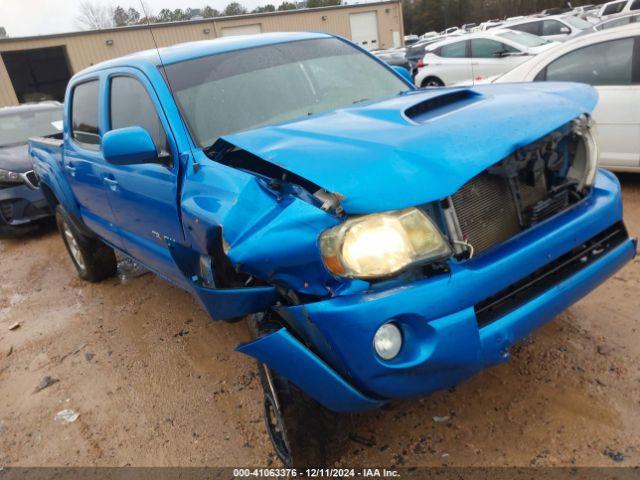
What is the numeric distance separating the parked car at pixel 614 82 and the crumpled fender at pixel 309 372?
12.6 feet

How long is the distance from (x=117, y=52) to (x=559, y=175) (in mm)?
28990

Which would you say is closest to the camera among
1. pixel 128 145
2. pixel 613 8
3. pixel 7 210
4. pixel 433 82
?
pixel 128 145

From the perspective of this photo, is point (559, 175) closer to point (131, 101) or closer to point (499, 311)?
point (499, 311)

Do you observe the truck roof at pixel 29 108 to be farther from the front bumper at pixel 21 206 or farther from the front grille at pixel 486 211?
the front grille at pixel 486 211

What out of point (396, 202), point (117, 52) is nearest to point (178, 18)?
point (396, 202)

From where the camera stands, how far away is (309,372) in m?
1.81

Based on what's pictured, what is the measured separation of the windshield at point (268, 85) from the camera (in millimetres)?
2750

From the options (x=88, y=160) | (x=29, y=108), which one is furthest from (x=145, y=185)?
(x=29, y=108)

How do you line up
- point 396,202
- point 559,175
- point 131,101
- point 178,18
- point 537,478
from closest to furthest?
point 396,202 → point 537,478 → point 559,175 → point 178,18 → point 131,101

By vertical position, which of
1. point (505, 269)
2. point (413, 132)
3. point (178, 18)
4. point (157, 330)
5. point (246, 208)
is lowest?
point (157, 330)

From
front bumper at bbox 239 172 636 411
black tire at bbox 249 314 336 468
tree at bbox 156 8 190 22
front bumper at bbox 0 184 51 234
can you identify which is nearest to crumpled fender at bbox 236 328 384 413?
front bumper at bbox 239 172 636 411

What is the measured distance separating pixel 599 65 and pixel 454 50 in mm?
6775

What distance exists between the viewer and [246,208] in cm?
194

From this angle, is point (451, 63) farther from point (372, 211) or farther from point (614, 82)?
point (372, 211)
